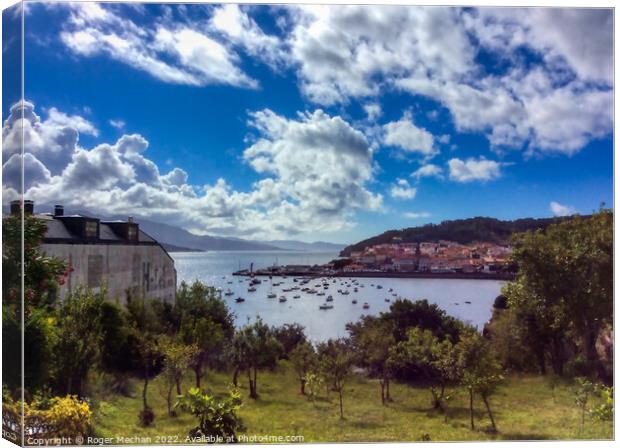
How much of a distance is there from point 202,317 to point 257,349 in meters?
0.90

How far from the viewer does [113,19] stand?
7922mm

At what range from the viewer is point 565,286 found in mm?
8297

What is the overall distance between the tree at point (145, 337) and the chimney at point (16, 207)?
1906mm

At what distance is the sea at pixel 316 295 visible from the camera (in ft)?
27.0

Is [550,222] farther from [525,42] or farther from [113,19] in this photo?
[113,19]

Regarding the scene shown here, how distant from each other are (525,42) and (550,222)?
98.9 inches

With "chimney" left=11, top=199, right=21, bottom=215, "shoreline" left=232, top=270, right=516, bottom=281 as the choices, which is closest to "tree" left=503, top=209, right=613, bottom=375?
"shoreline" left=232, top=270, right=516, bottom=281

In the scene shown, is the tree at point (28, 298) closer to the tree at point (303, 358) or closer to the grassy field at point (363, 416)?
the grassy field at point (363, 416)

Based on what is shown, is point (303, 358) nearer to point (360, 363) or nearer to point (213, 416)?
point (360, 363)

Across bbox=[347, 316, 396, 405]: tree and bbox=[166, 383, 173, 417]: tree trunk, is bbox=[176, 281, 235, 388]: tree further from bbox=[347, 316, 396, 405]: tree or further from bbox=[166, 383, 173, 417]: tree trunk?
bbox=[347, 316, 396, 405]: tree

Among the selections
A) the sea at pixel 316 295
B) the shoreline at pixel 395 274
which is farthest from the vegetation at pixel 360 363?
the shoreline at pixel 395 274

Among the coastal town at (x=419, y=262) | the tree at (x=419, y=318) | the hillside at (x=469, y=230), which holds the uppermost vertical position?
the hillside at (x=469, y=230)

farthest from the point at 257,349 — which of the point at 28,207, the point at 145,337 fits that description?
the point at 28,207

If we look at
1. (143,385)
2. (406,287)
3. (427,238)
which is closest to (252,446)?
(143,385)
